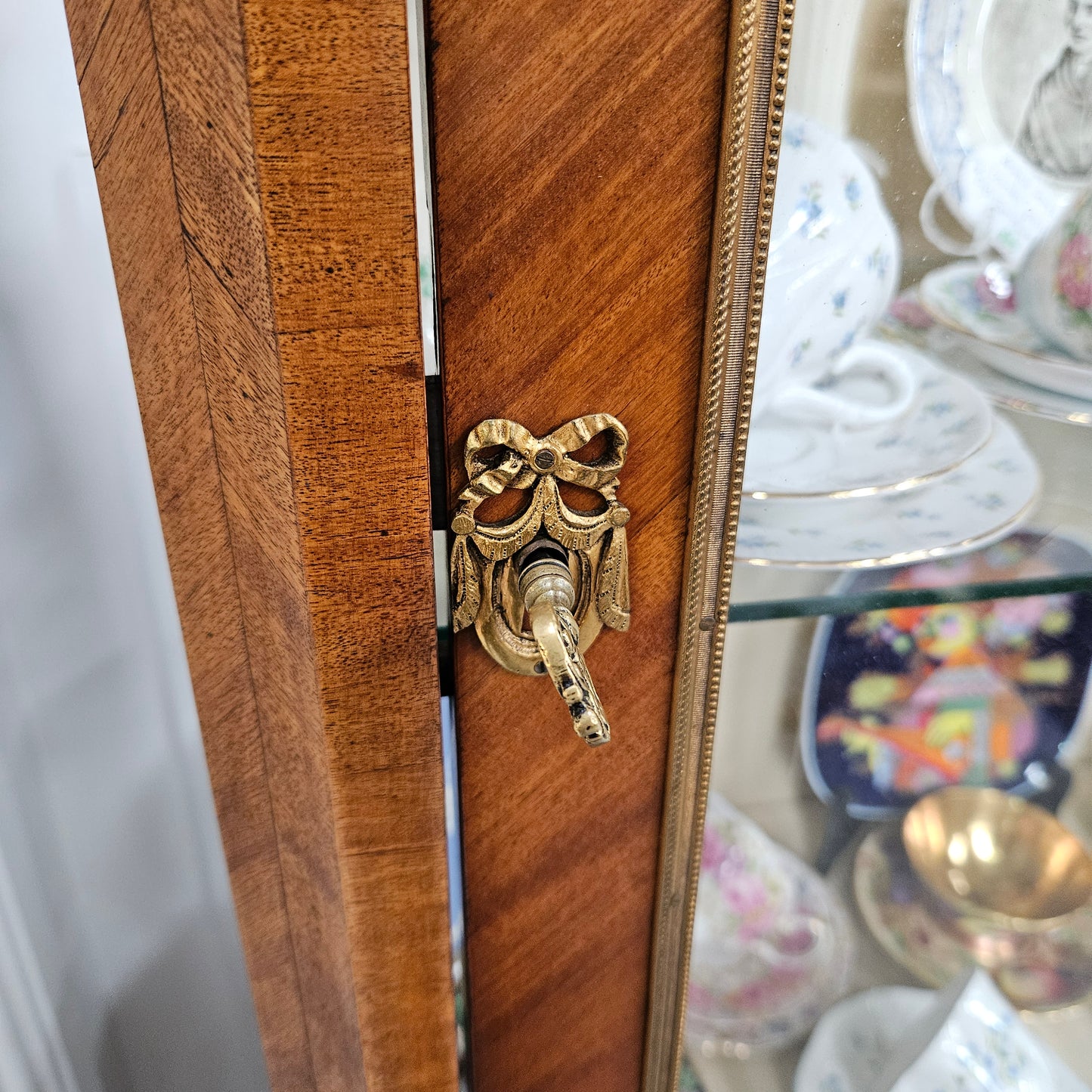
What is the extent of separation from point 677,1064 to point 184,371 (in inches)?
12.8

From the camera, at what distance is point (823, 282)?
28 centimetres

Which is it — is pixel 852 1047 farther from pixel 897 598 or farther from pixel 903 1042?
pixel 897 598

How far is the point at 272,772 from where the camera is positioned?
30cm

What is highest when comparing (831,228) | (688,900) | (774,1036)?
(831,228)

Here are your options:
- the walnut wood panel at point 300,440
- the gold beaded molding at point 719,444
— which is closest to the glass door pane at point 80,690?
the walnut wood panel at point 300,440

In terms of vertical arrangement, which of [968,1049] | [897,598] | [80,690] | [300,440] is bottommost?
[968,1049]

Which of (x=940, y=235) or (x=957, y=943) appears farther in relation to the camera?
(x=957, y=943)

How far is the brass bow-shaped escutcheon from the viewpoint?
0.79 ft

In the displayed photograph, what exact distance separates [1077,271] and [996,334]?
31 millimetres

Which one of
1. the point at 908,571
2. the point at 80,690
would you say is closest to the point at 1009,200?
the point at 908,571

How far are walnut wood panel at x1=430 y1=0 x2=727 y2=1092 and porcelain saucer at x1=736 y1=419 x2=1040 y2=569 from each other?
0.06 metres

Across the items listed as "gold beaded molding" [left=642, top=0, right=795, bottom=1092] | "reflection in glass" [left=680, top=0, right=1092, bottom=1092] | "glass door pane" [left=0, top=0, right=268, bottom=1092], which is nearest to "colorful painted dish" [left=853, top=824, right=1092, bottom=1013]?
"reflection in glass" [left=680, top=0, right=1092, bottom=1092]

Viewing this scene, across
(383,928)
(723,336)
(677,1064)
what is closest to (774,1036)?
(677,1064)

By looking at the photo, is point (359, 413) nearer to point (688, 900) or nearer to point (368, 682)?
point (368, 682)
